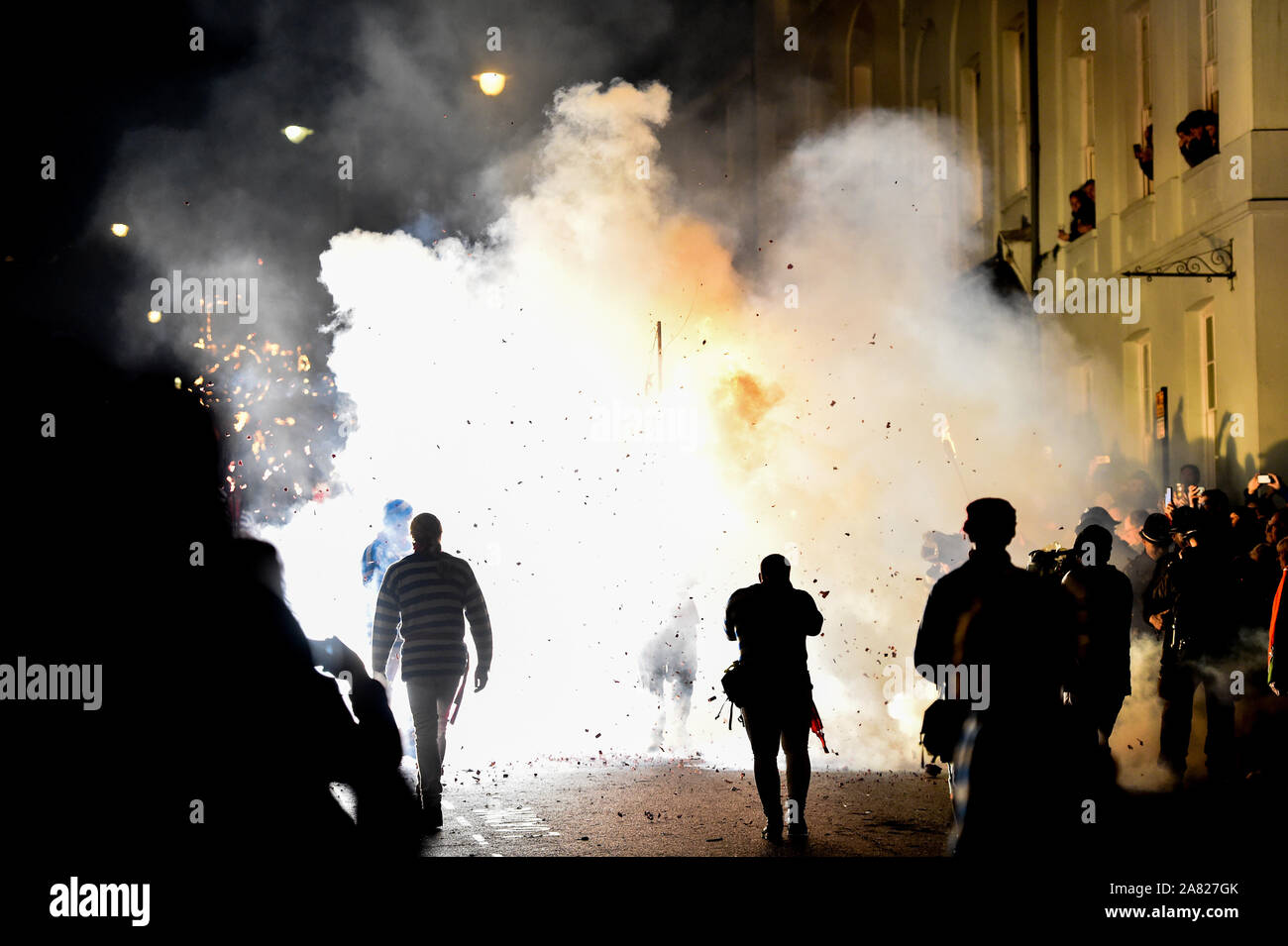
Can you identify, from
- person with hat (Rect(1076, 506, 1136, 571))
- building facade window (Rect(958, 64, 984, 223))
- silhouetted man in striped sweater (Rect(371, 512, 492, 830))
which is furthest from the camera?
building facade window (Rect(958, 64, 984, 223))

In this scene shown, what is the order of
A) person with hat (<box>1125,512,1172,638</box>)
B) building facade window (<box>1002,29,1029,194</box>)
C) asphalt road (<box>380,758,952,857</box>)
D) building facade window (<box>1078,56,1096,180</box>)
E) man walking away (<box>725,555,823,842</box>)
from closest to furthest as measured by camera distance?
asphalt road (<box>380,758,952,857</box>) → man walking away (<box>725,555,823,842</box>) → person with hat (<box>1125,512,1172,638</box>) → building facade window (<box>1078,56,1096,180</box>) → building facade window (<box>1002,29,1029,194</box>)

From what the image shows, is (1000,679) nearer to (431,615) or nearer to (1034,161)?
(431,615)

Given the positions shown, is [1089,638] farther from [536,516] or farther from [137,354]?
[137,354]

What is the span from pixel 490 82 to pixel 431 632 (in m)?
6.36

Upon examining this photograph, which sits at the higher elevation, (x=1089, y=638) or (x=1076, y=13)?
(x=1076, y=13)

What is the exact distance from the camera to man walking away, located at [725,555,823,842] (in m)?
8.64

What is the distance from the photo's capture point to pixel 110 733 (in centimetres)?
232

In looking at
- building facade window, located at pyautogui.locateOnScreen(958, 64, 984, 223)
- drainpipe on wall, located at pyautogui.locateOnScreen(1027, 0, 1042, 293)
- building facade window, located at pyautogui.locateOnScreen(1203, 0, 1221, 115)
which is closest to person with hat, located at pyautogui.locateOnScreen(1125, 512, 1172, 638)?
building facade window, located at pyautogui.locateOnScreen(1203, 0, 1221, 115)

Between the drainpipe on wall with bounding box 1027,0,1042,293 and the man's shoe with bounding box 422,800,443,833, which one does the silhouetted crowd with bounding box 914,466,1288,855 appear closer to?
the man's shoe with bounding box 422,800,443,833

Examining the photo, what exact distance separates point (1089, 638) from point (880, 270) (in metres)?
12.8

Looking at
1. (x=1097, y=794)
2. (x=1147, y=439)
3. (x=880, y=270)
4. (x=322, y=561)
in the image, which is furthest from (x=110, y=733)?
(x=880, y=270)

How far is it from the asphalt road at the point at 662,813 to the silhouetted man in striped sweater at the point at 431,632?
1.75 feet

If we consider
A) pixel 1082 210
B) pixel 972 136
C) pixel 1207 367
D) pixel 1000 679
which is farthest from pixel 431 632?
pixel 972 136
